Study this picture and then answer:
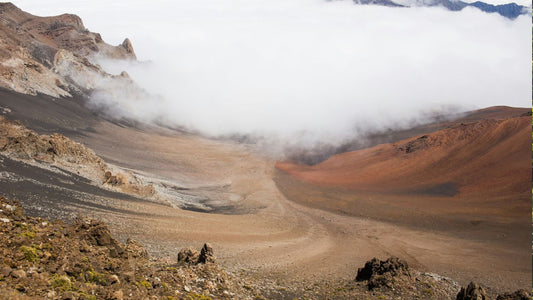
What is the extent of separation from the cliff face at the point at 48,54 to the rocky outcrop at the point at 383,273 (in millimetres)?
63346

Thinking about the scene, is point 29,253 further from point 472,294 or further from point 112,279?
point 472,294

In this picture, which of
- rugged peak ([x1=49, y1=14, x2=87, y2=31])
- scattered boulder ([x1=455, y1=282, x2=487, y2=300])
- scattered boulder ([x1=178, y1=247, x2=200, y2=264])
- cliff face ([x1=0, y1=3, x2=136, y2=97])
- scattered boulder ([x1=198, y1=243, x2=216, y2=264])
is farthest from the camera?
rugged peak ([x1=49, y1=14, x2=87, y2=31])

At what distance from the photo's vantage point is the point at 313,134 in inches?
3797

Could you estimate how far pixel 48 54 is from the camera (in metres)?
82.2

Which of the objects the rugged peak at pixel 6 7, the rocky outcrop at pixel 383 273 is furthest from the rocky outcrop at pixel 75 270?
the rugged peak at pixel 6 7

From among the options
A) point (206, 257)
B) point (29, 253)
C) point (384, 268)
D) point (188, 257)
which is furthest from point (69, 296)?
point (384, 268)

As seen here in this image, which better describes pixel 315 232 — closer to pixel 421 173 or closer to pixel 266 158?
pixel 421 173

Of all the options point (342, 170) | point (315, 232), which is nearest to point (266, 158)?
point (342, 170)

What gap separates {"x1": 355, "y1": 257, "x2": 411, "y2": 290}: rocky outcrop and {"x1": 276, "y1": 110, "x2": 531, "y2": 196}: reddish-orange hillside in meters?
36.6

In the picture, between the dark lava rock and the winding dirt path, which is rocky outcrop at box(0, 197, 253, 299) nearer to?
the winding dirt path

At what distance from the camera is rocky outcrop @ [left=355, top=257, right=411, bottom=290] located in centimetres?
2067

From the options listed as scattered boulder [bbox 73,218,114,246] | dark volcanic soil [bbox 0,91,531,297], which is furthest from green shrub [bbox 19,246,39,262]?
dark volcanic soil [bbox 0,91,531,297]

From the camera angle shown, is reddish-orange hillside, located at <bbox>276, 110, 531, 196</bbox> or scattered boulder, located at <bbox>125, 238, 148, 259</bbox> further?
reddish-orange hillside, located at <bbox>276, 110, 531, 196</bbox>

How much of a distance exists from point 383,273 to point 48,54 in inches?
3523
